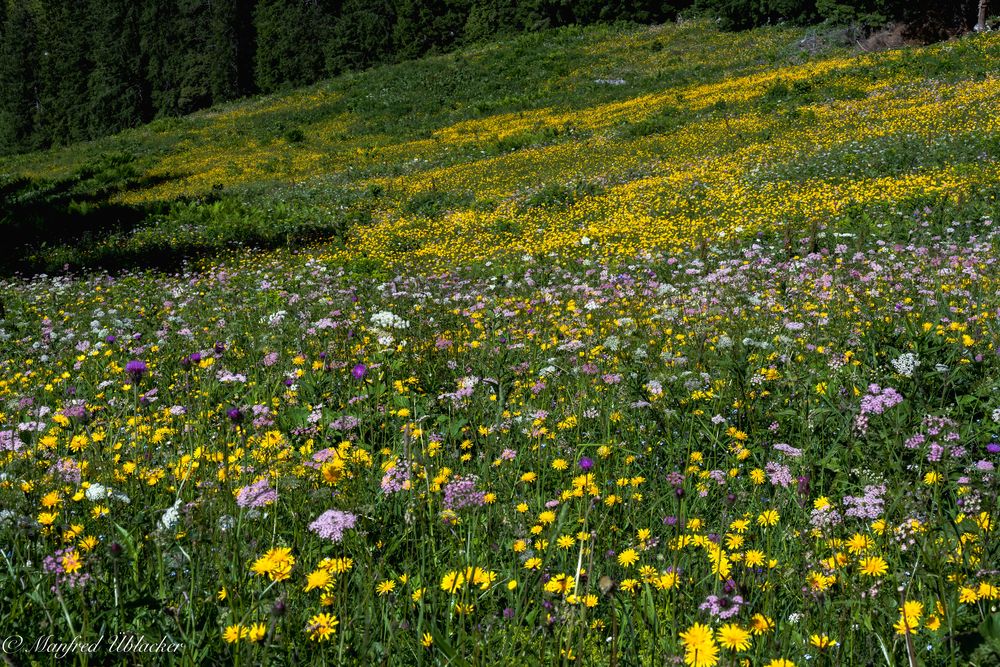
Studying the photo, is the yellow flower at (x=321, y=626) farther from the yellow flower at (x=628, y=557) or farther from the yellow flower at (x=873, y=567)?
the yellow flower at (x=873, y=567)

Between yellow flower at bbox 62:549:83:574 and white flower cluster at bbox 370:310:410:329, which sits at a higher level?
yellow flower at bbox 62:549:83:574

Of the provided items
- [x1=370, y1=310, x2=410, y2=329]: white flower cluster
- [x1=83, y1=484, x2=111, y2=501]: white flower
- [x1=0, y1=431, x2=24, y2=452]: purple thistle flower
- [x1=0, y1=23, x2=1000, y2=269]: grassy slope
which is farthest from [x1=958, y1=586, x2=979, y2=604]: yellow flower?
[x1=0, y1=23, x2=1000, y2=269]: grassy slope

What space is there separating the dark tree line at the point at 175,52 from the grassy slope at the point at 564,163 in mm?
24108

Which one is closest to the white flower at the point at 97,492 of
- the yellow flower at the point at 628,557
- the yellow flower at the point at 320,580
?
the yellow flower at the point at 320,580

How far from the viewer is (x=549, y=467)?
311 centimetres

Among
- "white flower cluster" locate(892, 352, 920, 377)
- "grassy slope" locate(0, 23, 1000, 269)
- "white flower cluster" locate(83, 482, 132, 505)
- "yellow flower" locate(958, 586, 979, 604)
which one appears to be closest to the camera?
"yellow flower" locate(958, 586, 979, 604)

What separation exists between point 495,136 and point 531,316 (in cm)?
2117

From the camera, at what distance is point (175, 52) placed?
61969 millimetres

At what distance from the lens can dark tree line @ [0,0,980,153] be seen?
198 feet

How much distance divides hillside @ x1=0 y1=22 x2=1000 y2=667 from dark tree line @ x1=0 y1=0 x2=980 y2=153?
52.7 meters

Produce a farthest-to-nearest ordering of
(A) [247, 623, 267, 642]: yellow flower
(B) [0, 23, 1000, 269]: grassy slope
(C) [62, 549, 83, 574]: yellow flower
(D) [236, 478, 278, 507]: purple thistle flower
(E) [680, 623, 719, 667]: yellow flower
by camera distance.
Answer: (B) [0, 23, 1000, 269]: grassy slope → (D) [236, 478, 278, 507]: purple thistle flower → (C) [62, 549, 83, 574]: yellow flower → (A) [247, 623, 267, 642]: yellow flower → (E) [680, 623, 719, 667]: yellow flower

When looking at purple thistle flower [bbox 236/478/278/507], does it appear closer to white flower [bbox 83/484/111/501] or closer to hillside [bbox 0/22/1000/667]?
hillside [bbox 0/22/1000/667]

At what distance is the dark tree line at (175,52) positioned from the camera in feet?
198

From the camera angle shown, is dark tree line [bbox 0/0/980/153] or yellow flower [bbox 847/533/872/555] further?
dark tree line [bbox 0/0/980/153]
